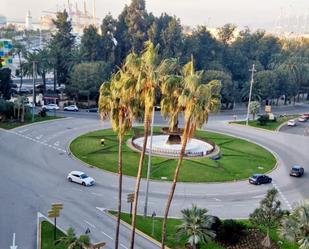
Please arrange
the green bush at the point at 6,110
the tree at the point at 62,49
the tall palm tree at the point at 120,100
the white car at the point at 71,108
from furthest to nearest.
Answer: the tree at the point at 62,49
the white car at the point at 71,108
the green bush at the point at 6,110
the tall palm tree at the point at 120,100

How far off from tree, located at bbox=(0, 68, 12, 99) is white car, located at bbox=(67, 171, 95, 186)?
48.4 metres

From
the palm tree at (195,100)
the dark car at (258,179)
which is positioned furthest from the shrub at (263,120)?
the palm tree at (195,100)

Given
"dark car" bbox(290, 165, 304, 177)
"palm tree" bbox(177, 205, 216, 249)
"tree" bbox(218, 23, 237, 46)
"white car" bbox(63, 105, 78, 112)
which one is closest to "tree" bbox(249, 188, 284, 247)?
"palm tree" bbox(177, 205, 216, 249)

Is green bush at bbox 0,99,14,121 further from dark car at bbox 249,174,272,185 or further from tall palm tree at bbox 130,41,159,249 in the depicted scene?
tall palm tree at bbox 130,41,159,249

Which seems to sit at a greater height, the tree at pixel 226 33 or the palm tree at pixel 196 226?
the tree at pixel 226 33

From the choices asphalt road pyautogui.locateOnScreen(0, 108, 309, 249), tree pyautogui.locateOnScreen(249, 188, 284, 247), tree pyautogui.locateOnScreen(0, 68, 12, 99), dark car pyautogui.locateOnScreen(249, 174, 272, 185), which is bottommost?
asphalt road pyautogui.locateOnScreen(0, 108, 309, 249)

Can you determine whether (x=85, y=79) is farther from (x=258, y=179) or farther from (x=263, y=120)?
(x=258, y=179)

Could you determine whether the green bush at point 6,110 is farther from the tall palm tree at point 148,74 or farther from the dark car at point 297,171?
the tall palm tree at point 148,74

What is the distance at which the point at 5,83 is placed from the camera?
8906 cm

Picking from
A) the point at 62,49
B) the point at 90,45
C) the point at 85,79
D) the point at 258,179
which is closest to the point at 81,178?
the point at 258,179

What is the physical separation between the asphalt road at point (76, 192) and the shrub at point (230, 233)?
578cm

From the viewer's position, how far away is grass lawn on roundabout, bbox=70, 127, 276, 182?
171ft

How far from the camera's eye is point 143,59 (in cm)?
2514

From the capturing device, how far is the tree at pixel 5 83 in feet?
290
